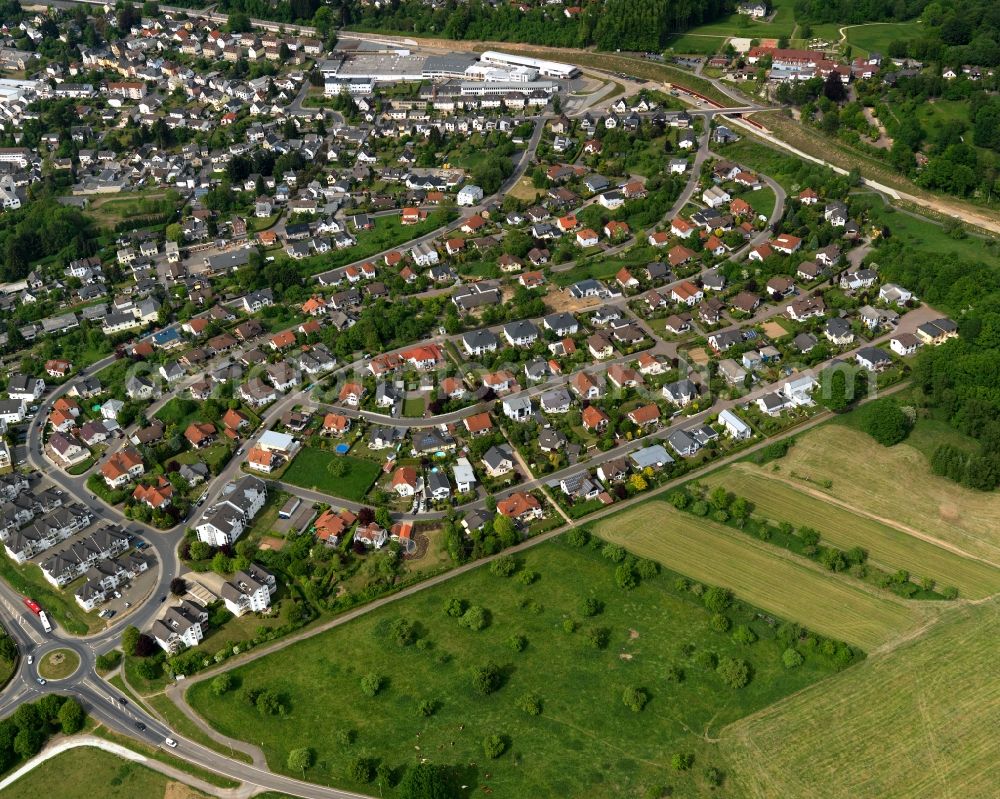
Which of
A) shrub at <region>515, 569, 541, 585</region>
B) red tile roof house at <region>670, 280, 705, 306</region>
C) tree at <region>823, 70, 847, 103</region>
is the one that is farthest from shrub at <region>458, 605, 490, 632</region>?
tree at <region>823, 70, 847, 103</region>

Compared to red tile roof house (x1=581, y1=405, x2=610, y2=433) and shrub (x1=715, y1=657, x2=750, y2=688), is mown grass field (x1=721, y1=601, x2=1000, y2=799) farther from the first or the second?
red tile roof house (x1=581, y1=405, x2=610, y2=433)

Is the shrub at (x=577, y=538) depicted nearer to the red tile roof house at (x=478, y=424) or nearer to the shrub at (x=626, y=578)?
the shrub at (x=626, y=578)

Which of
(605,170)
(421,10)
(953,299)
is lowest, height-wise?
(953,299)

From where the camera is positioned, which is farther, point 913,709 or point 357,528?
point 357,528

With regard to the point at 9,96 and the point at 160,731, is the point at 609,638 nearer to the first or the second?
the point at 160,731

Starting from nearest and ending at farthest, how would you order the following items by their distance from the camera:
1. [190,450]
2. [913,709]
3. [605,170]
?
[913,709] → [190,450] → [605,170]

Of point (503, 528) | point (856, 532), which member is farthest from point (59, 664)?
point (856, 532)

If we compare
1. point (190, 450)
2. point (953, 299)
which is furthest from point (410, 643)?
point (953, 299)
